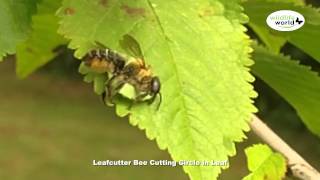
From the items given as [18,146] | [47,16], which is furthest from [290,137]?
[47,16]

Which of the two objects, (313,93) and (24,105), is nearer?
(313,93)

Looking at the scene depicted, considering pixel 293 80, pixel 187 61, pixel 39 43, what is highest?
pixel 187 61

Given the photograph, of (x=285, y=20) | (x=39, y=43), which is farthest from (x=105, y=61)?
(x=39, y=43)

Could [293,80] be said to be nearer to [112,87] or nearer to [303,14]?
[303,14]

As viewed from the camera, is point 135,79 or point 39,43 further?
point 39,43

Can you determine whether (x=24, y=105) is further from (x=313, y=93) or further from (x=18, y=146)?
(x=313, y=93)

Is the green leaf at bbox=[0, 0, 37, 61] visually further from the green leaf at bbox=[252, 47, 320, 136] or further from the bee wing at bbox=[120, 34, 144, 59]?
the green leaf at bbox=[252, 47, 320, 136]
